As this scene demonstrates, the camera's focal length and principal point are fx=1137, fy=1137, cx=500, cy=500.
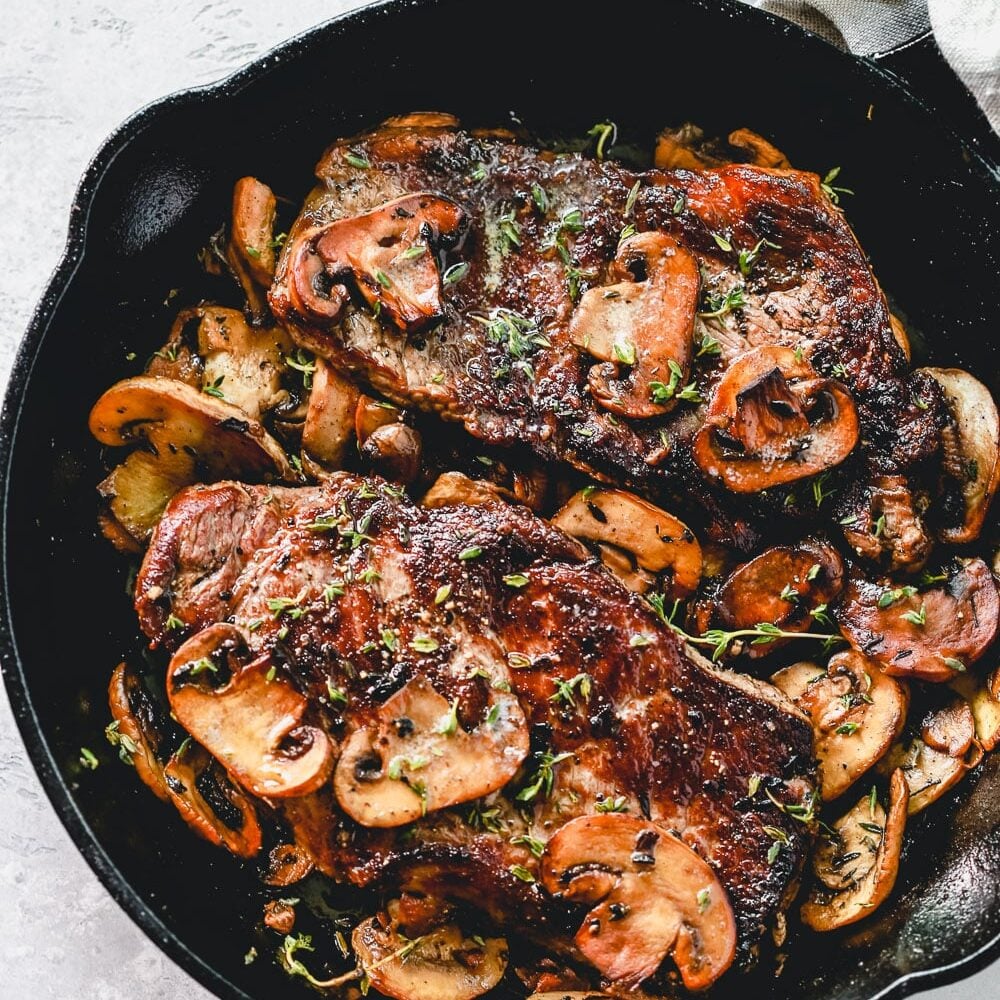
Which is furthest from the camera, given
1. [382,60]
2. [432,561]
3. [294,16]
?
[294,16]

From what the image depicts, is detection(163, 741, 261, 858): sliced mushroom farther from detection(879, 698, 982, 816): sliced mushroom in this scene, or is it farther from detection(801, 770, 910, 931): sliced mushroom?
detection(879, 698, 982, 816): sliced mushroom

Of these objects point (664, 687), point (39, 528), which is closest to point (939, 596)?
point (664, 687)

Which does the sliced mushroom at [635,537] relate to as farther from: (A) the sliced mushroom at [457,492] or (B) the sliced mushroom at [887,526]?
(B) the sliced mushroom at [887,526]

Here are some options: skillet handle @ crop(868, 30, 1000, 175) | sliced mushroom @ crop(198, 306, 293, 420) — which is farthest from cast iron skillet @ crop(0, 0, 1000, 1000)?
sliced mushroom @ crop(198, 306, 293, 420)

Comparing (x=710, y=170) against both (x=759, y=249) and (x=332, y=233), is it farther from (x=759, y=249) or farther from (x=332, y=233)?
(x=332, y=233)

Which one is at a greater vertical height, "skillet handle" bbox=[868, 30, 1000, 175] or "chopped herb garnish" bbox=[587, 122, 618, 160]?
"skillet handle" bbox=[868, 30, 1000, 175]

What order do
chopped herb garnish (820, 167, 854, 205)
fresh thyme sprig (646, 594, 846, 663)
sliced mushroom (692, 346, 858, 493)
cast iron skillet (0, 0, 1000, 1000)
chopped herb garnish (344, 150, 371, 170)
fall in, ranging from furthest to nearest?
1. chopped herb garnish (820, 167, 854, 205)
2. chopped herb garnish (344, 150, 371, 170)
3. fresh thyme sprig (646, 594, 846, 663)
4. sliced mushroom (692, 346, 858, 493)
5. cast iron skillet (0, 0, 1000, 1000)
